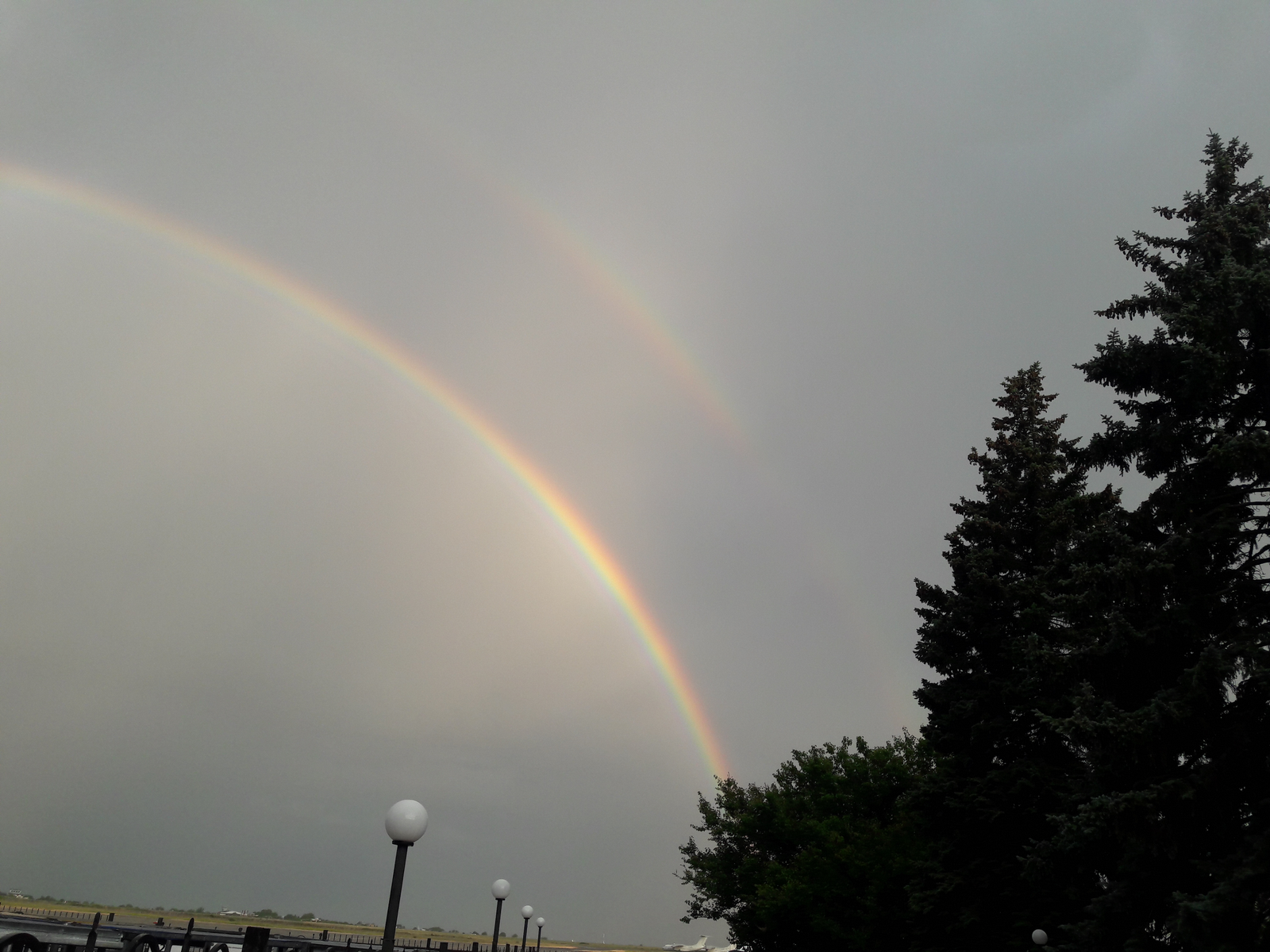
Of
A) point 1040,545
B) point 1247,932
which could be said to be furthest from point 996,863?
point 1247,932

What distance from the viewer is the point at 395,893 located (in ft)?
31.5

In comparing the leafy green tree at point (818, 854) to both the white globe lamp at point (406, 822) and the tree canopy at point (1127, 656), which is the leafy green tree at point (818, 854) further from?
the white globe lamp at point (406, 822)

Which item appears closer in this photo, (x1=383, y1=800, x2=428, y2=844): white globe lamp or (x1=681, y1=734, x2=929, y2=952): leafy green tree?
(x1=383, y1=800, x2=428, y2=844): white globe lamp

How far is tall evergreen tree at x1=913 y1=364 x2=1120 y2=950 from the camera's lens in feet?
61.5

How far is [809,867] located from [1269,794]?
65.4 ft

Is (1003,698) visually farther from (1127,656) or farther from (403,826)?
(403,826)

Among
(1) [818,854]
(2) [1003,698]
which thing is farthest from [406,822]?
(1) [818,854]

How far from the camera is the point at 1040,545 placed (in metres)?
21.4

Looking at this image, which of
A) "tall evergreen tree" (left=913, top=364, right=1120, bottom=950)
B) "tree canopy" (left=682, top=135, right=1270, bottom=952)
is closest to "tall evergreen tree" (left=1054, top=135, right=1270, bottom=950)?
"tree canopy" (left=682, top=135, right=1270, bottom=952)

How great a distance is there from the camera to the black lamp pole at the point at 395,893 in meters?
9.25

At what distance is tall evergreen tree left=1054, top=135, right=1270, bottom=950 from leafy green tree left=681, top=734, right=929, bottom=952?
328 inches

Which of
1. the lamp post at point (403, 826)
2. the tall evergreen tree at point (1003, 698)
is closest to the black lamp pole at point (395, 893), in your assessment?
the lamp post at point (403, 826)

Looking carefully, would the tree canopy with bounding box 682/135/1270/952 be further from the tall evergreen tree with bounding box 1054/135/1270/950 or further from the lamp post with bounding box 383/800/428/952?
the lamp post with bounding box 383/800/428/952

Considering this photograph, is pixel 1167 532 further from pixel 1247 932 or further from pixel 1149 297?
pixel 1247 932
